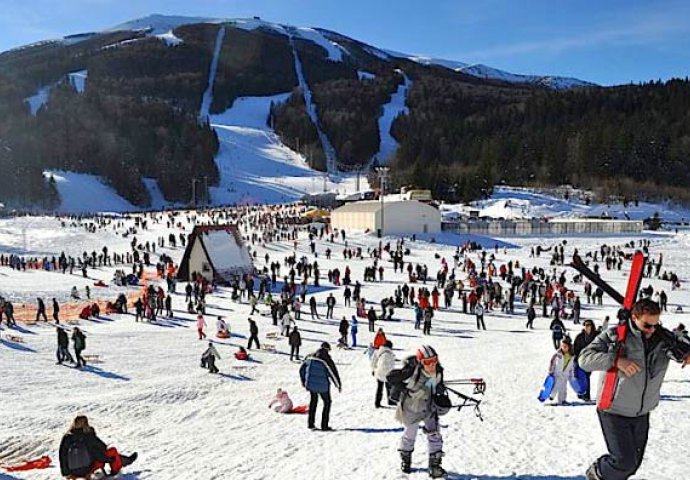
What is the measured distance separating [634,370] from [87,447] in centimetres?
486

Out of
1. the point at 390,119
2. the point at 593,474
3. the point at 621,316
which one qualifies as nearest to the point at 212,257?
the point at 593,474

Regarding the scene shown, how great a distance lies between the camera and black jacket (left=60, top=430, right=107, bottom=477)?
5.95m

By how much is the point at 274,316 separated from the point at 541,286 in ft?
36.7

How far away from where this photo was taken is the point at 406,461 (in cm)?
552

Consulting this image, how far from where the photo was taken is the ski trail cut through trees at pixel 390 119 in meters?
144

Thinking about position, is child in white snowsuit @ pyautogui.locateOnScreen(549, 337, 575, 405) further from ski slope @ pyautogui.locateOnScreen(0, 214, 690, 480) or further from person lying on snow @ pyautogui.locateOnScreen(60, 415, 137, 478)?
person lying on snow @ pyautogui.locateOnScreen(60, 415, 137, 478)

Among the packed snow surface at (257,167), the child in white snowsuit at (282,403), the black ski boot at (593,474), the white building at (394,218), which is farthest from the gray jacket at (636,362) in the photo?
the packed snow surface at (257,167)

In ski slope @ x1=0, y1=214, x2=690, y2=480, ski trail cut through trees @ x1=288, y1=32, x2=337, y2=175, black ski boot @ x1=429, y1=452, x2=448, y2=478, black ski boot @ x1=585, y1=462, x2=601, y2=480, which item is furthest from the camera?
ski trail cut through trees @ x1=288, y1=32, x2=337, y2=175

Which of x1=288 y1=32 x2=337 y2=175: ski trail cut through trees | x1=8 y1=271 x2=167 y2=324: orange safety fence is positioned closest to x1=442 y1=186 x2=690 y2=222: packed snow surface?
x1=8 y1=271 x2=167 y2=324: orange safety fence

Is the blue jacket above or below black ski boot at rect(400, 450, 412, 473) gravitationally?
above

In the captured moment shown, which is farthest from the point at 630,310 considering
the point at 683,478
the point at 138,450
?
the point at 138,450

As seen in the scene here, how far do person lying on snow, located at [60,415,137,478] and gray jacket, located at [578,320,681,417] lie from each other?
4.57 m

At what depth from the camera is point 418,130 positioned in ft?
458

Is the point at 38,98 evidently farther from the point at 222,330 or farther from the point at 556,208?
the point at 222,330
